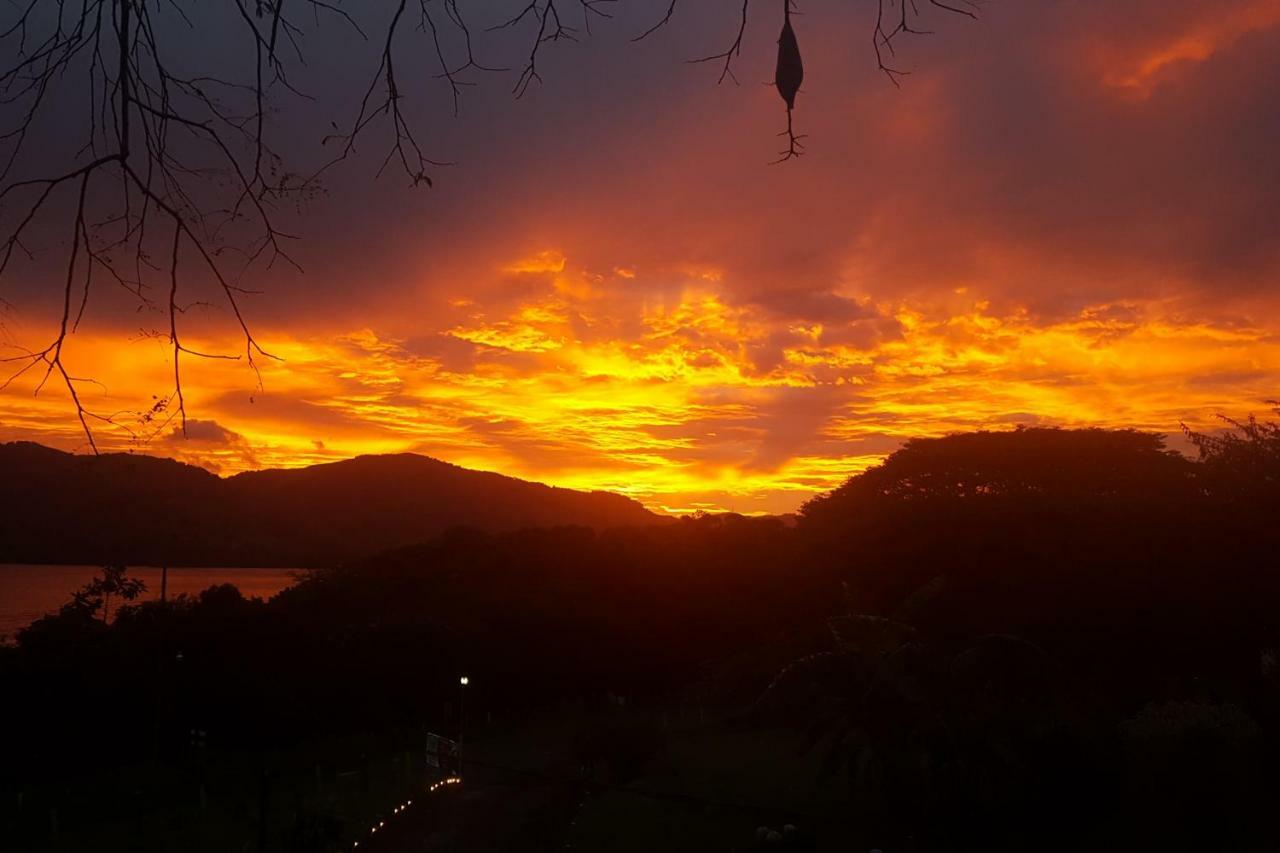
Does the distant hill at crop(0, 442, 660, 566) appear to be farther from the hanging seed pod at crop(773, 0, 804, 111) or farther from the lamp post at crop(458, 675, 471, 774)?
the hanging seed pod at crop(773, 0, 804, 111)

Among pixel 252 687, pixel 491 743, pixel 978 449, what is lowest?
pixel 491 743

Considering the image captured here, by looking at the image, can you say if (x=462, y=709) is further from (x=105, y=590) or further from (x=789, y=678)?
(x=789, y=678)

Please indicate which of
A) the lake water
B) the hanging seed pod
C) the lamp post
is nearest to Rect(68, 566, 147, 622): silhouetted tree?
the lake water

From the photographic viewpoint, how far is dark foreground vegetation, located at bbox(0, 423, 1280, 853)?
49.9ft

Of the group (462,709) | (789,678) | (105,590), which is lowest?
(462,709)

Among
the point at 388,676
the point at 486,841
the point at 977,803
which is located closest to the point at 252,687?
the point at 388,676

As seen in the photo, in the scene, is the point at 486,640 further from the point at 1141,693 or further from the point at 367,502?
the point at 367,502

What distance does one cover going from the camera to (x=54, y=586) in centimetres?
7838

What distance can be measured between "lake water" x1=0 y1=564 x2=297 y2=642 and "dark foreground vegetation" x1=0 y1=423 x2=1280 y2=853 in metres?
12.2

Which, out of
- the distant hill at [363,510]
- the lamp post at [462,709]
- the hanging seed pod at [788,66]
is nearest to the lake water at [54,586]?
the distant hill at [363,510]

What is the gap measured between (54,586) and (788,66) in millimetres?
89735

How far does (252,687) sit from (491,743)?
6531 millimetres

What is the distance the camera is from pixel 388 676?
29625mm

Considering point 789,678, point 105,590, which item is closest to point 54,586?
point 105,590
